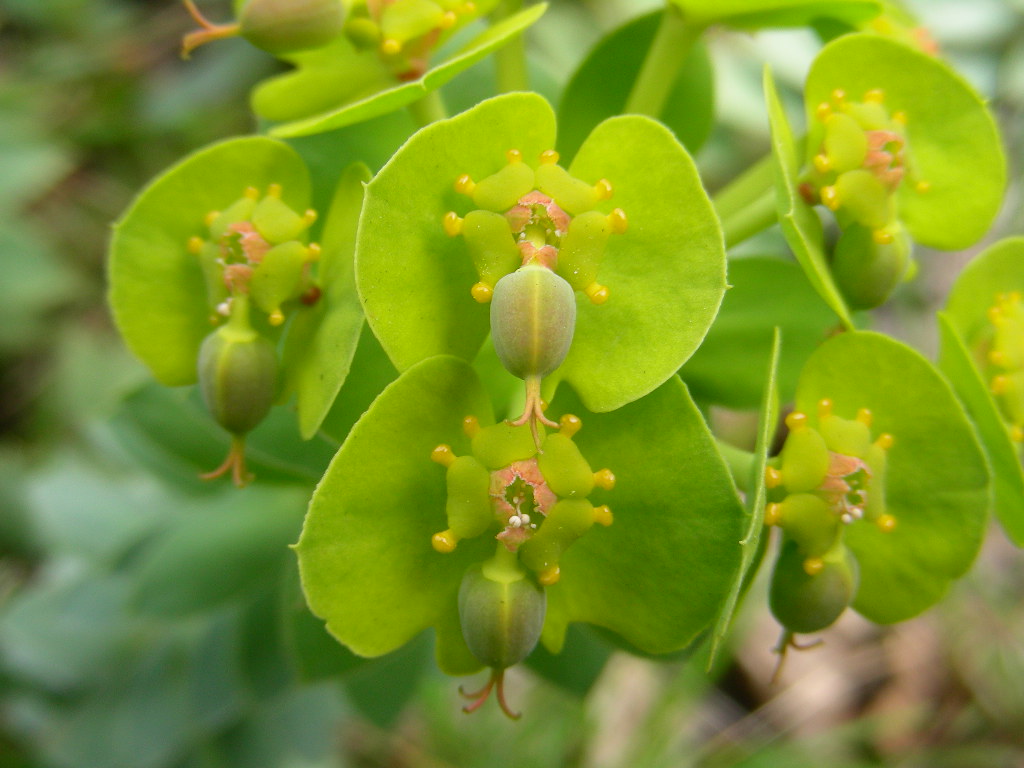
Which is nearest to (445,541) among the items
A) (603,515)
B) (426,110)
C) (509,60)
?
(603,515)

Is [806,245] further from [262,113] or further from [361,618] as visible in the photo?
[262,113]

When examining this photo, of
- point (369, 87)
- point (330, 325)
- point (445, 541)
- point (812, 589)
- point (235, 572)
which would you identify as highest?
point (369, 87)

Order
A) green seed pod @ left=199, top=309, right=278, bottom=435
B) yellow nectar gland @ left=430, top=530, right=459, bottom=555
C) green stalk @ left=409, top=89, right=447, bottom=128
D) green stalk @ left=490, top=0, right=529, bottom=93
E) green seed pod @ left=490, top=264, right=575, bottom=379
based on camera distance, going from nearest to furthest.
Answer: green seed pod @ left=490, top=264, right=575, bottom=379 → yellow nectar gland @ left=430, top=530, right=459, bottom=555 → green seed pod @ left=199, top=309, right=278, bottom=435 → green stalk @ left=409, top=89, right=447, bottom=128 → green stalk @ left=490, top=0, right=529, bottom=93

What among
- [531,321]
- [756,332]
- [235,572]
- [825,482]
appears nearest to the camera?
[531,321]

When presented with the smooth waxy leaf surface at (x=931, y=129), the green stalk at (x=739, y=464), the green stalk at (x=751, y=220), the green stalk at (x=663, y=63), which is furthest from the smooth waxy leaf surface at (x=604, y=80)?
the green stalk at (x=739, y=464)

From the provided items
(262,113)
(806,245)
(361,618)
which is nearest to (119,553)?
(262,113)

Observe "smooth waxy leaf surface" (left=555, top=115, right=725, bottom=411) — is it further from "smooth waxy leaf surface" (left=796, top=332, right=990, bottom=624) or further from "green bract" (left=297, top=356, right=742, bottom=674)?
"smooth waxy leaf surface" (left=796, top=332, right=990, bottom=624)

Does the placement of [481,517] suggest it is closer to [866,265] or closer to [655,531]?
[655,531]

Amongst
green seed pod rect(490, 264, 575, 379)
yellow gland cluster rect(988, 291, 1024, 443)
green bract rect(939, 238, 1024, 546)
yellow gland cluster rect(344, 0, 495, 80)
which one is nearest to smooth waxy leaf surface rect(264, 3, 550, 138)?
yellow gland cluster rect(344, 0, 495, 80)
